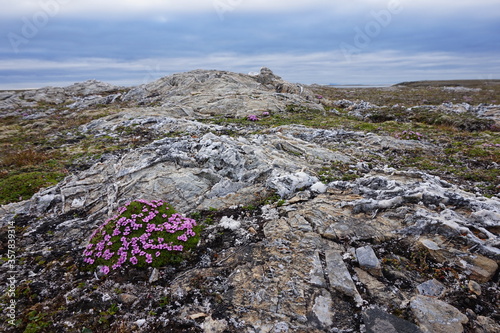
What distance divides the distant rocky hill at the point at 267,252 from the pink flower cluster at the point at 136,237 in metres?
0.48

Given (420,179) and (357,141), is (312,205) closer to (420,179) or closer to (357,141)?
(420,179)

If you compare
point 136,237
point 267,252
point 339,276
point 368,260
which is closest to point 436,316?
point 368,260

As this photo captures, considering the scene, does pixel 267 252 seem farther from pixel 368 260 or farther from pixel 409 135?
pixel 409 135

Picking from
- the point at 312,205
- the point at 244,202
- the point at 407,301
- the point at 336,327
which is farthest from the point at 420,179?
the point at 336,327

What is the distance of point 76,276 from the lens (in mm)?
7965

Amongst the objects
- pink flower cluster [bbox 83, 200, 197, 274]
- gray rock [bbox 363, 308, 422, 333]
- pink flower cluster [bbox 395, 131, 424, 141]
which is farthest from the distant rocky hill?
pink flower cluster [bbox 395, 131, 424, 141]

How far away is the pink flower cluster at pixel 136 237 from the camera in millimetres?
8156

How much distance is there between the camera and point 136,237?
857 centimetres

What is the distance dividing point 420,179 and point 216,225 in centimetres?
962

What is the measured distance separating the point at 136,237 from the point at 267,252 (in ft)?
14.6

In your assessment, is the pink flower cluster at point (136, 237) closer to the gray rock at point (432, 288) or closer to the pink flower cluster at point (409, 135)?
the gray rock at point (432, 288)

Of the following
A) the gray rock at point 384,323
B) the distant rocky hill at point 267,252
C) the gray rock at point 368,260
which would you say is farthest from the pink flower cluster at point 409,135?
the gray rock at point 384,323

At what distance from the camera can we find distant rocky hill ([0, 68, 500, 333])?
6.07 m

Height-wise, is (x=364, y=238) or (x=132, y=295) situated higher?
(x=364, y=238)
